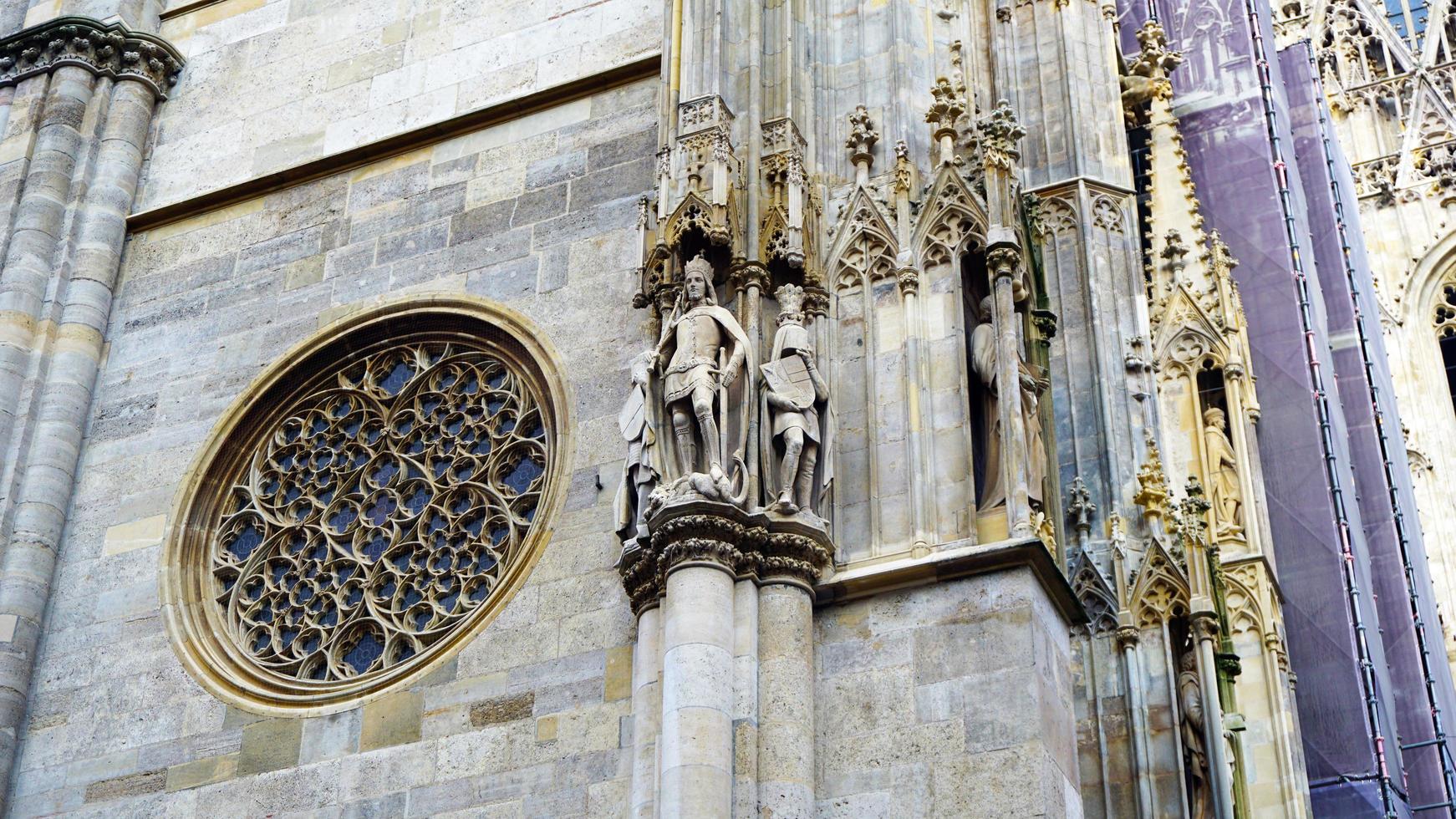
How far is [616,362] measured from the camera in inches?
586

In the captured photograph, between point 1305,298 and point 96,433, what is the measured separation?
12.5 meters

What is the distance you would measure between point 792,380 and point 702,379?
1.85 feet

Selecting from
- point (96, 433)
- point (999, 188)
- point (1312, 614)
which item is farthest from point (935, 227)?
point (1312, 614)

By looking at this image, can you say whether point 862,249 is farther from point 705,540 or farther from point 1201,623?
point 1201,623

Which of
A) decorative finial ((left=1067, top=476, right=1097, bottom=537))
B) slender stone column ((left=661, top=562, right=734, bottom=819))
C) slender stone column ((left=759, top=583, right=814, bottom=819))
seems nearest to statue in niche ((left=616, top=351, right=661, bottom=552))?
slender stone column ((left=661, top=562, right=734, bottom=819))

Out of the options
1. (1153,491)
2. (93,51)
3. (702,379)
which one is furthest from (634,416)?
(93,51)

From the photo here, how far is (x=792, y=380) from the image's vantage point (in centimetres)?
1312

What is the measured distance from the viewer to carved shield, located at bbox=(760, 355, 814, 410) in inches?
512

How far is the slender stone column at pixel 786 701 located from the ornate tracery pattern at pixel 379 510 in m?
2.80

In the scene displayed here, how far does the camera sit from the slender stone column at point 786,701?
11.7m

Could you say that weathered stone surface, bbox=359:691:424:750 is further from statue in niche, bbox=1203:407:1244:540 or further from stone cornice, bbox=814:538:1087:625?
statue in niche, bbox=1203:407:1244:540

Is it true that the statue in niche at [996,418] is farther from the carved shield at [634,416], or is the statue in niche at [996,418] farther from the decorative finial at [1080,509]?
the carved shield at [634,416]

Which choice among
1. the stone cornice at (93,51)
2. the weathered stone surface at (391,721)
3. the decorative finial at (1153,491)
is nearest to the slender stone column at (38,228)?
the stone cornice at (93,51)

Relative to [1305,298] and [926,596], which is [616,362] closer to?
[926,596]
